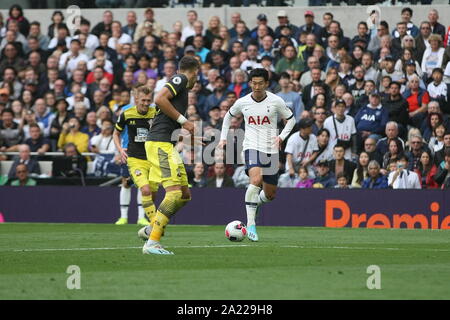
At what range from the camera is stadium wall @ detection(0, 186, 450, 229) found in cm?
2089

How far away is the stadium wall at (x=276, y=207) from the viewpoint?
20.9 m

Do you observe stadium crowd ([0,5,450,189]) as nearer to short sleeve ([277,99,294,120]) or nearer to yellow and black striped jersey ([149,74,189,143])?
short sleeve ([277,99,294,120])

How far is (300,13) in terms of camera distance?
26406mm

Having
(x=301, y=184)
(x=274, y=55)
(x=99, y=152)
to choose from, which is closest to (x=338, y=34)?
(x=274, y=55)

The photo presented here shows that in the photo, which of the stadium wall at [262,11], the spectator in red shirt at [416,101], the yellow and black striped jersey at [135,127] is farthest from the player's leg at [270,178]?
the stadium wall at [262,11]

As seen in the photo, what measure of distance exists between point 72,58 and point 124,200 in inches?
261

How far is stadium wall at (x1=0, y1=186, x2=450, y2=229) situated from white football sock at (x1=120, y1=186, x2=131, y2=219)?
116 centimetres

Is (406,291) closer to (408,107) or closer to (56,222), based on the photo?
(408,107)

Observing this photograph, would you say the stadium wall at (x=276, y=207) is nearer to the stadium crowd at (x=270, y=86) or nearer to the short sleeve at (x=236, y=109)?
the stadium crowd at (x=270, y=86)

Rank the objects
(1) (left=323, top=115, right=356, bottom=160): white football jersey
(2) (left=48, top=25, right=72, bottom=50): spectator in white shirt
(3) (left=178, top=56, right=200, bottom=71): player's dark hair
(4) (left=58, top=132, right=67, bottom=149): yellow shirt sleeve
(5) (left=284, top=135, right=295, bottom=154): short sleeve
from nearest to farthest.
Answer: (3) (left=178, top=56, right=200, bottom=71): player's dark hair < (1) (left=323, top=115, right=356, bottom=160): white football jersey < (5) (left=284, top=135, right=295, bottom=154): short sleeve < (4) (left=58, top=132, right=67, bottom=149): yellow shirt sleeve < (2) (left=48, top=25, right=72, bottom=50): spectator in white shirt

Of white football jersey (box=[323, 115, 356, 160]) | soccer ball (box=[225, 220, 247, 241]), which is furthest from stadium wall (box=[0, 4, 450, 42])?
soccer ball (box=[225, 220, 247, 241])

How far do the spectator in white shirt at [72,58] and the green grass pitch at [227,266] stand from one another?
10228 millimetres
